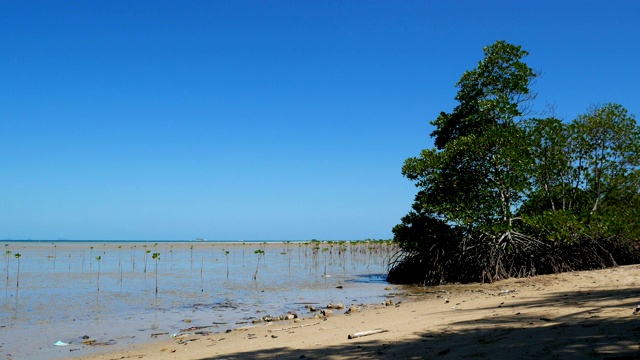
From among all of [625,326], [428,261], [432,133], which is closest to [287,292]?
[428,261]

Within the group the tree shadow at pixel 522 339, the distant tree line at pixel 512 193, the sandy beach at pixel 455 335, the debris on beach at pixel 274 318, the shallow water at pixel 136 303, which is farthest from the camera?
the distant tree line at pixel 512 193

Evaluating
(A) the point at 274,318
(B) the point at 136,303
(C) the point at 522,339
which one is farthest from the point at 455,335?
(B) the point at 136,303

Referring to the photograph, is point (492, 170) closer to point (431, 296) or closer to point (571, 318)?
point (431, 296)

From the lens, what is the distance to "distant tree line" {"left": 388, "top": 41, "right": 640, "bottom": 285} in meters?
15.2

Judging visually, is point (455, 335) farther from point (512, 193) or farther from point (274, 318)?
point (512, 193)

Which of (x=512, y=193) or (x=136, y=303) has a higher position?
(x=512, y=193)

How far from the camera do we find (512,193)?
16.2 metres

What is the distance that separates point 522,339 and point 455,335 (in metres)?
0.99

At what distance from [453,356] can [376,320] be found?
12.9ft

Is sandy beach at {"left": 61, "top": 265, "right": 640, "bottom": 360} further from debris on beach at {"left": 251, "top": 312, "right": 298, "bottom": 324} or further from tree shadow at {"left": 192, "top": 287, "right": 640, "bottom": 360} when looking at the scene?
debris on beach at {"left": 251, "top": 312, "right": 298, "bottom": 324}

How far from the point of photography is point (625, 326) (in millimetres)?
4883

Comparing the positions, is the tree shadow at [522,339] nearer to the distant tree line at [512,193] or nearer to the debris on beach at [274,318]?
the debris on beach at [274,318]

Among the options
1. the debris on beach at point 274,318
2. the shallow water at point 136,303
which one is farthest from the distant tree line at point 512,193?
the debris on beach at point 274,318

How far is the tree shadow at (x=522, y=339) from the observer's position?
14.3 ft
